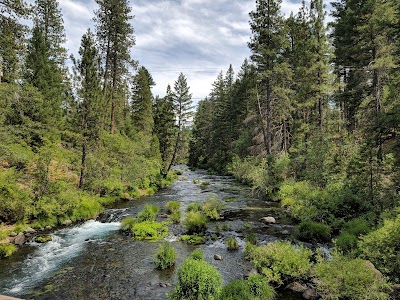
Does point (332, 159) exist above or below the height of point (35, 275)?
above

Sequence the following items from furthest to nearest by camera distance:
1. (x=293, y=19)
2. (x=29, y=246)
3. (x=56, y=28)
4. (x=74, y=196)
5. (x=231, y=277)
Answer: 1. (x=56, y=28)
2. (x=293, y=19)
3. (x=74, y=196)
4. (x=29, y=246)
5. (x=231, y=277)

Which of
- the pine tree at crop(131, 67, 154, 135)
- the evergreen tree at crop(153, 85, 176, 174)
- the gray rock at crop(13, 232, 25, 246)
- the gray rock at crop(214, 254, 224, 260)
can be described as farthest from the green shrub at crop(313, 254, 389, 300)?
the pine tree at crop(131, 67, 154, 135)

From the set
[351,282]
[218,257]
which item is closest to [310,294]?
[351,282]

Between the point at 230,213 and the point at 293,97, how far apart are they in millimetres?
16137

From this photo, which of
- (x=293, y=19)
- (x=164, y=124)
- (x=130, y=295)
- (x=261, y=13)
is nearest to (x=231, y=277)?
(x=130, y=295)

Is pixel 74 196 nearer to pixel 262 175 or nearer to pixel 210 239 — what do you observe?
pixel 210 239

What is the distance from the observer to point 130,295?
9.44 metres

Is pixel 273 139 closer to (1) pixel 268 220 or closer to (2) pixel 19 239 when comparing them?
(1) pixel 268 220

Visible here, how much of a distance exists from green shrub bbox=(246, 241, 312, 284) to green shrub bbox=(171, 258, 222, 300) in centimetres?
255

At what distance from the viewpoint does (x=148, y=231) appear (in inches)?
619

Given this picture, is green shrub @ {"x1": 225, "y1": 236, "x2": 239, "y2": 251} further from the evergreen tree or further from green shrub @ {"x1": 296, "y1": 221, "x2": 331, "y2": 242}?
the evergreen tree

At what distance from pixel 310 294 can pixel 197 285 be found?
12.1ft

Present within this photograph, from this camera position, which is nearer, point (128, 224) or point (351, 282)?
point (351, 282)

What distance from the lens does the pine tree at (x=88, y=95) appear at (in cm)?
2188
